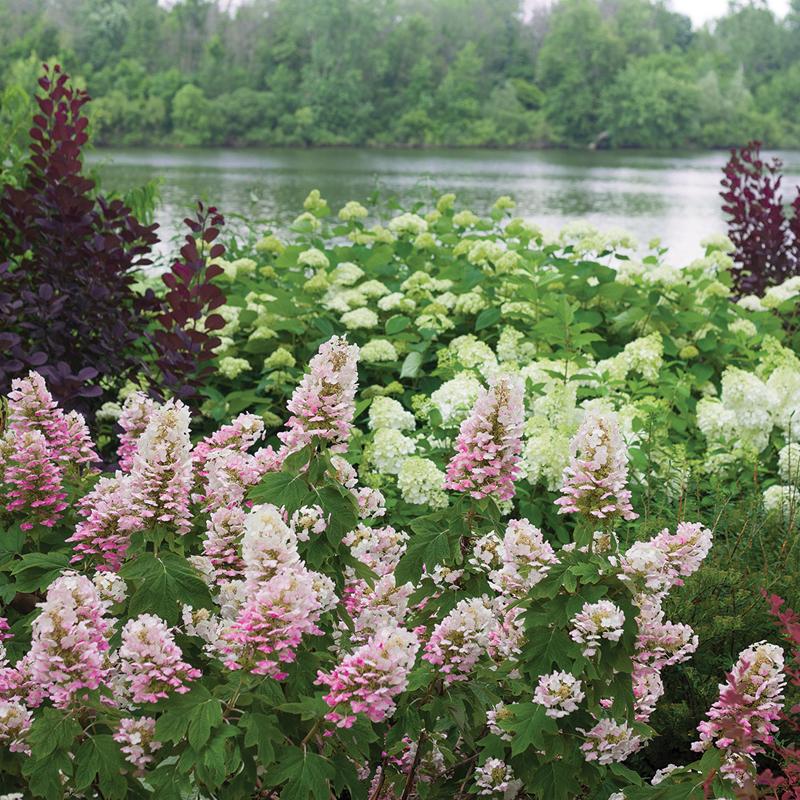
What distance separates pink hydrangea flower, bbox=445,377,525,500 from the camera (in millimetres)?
1944

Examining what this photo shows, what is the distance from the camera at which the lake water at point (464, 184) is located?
13.3 metres

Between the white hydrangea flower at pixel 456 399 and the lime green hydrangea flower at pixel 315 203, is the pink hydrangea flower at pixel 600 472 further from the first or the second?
the lime green hydrangea flower at pixel 315 203

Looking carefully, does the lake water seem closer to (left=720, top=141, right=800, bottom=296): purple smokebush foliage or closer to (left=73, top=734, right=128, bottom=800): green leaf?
(left=720, top=141, right=800, bottom=296): purple smokebush foliage

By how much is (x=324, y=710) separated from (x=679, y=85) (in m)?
45.2

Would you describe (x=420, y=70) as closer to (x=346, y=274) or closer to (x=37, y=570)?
(x=346, y=274)

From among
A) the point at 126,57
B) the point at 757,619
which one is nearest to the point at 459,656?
the point at 757,619

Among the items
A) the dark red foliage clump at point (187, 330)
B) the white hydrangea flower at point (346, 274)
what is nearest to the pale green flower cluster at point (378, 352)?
the dark red foliage clump at point (187, 330)

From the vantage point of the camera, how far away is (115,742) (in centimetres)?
175

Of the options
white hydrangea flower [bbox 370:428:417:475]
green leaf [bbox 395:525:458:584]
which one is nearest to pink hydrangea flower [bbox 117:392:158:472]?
green leaf [bbox 395:525:458:584]

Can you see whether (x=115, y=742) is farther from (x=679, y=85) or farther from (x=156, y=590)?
(x=679, y=85)

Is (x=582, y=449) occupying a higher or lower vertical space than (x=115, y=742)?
higher

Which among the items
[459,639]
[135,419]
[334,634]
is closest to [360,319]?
[135,419]

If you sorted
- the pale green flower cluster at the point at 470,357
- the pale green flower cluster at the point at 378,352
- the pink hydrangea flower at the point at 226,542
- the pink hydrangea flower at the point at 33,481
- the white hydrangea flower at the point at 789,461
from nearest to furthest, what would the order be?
the pink hydrangea flower at the point at 226,542 < the pink hydrangea flower at the point at 33,481 < the white hydrangea flower at the point at 789,461 < the pale green flower cluster at the point at 470,357 < the pale green flower cluster at the point at 378,352

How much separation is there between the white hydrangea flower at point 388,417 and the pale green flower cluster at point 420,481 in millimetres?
361
